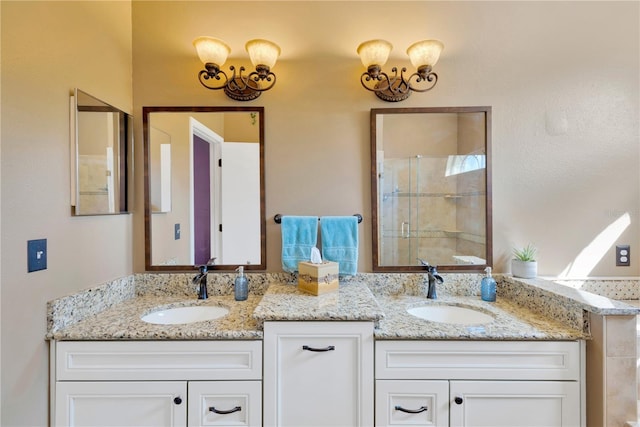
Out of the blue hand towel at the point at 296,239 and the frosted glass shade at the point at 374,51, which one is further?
the blue hand towel at the point at 296,239

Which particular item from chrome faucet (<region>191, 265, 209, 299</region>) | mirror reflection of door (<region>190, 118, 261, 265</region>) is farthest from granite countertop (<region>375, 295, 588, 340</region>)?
chrome faucet (<region>191, 265, 209, 299</region>)

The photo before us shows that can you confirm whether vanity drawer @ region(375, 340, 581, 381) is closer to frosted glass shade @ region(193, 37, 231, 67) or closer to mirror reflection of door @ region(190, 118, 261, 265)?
mirror reflection of door @ region(190, 118, 261, 265)

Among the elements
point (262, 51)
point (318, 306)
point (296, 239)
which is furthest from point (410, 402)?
point (262, 51)

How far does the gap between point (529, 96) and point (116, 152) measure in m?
2.23

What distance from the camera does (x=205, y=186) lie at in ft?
5.37

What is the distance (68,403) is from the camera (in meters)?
1.13

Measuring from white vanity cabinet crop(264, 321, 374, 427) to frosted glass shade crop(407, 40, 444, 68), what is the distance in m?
1.31

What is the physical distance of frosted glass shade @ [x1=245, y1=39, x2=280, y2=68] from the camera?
147cm

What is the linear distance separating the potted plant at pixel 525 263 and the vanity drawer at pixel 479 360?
18.9 inches

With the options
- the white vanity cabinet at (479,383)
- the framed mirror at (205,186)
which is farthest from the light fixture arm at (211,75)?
the white vanity cabinet at (479,383)

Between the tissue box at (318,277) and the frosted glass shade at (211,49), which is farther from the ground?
the frosted glass shade at (211,49)

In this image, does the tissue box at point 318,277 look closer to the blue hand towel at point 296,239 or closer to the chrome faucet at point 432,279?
the blue hand towel at point 296,239

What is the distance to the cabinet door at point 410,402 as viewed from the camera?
3.73ft

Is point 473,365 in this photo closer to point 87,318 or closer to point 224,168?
point 224,168
